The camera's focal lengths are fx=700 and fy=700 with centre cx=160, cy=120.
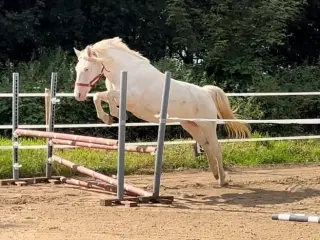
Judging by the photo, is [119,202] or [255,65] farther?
[255,65]

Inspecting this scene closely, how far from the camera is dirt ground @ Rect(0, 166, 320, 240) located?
612 cm

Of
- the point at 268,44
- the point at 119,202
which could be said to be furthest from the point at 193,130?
the point at 268,44

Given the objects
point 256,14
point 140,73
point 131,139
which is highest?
point 256,14

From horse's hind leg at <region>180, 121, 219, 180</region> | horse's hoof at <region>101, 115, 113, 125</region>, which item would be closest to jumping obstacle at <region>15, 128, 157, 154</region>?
horse's hoof at <region>101, 115, 113, 125</region>

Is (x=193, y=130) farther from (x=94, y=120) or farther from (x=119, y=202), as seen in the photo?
(x=94, y=120)

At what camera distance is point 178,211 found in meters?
7.31

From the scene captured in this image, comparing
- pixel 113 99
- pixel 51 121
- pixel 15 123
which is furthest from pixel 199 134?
pixel 15 123

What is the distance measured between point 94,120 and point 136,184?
6224mm

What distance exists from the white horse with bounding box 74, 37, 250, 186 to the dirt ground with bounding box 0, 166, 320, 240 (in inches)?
33.8

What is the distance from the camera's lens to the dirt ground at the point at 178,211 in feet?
20.1

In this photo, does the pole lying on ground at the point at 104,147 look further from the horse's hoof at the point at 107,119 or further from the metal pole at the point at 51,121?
the horse's hoof at the point at 107,119

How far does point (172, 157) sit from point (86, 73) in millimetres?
3295

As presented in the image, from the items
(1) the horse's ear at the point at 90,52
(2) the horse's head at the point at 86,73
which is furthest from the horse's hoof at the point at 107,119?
(1) the horse's ear at the point at 90,52

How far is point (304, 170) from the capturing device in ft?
37.0
